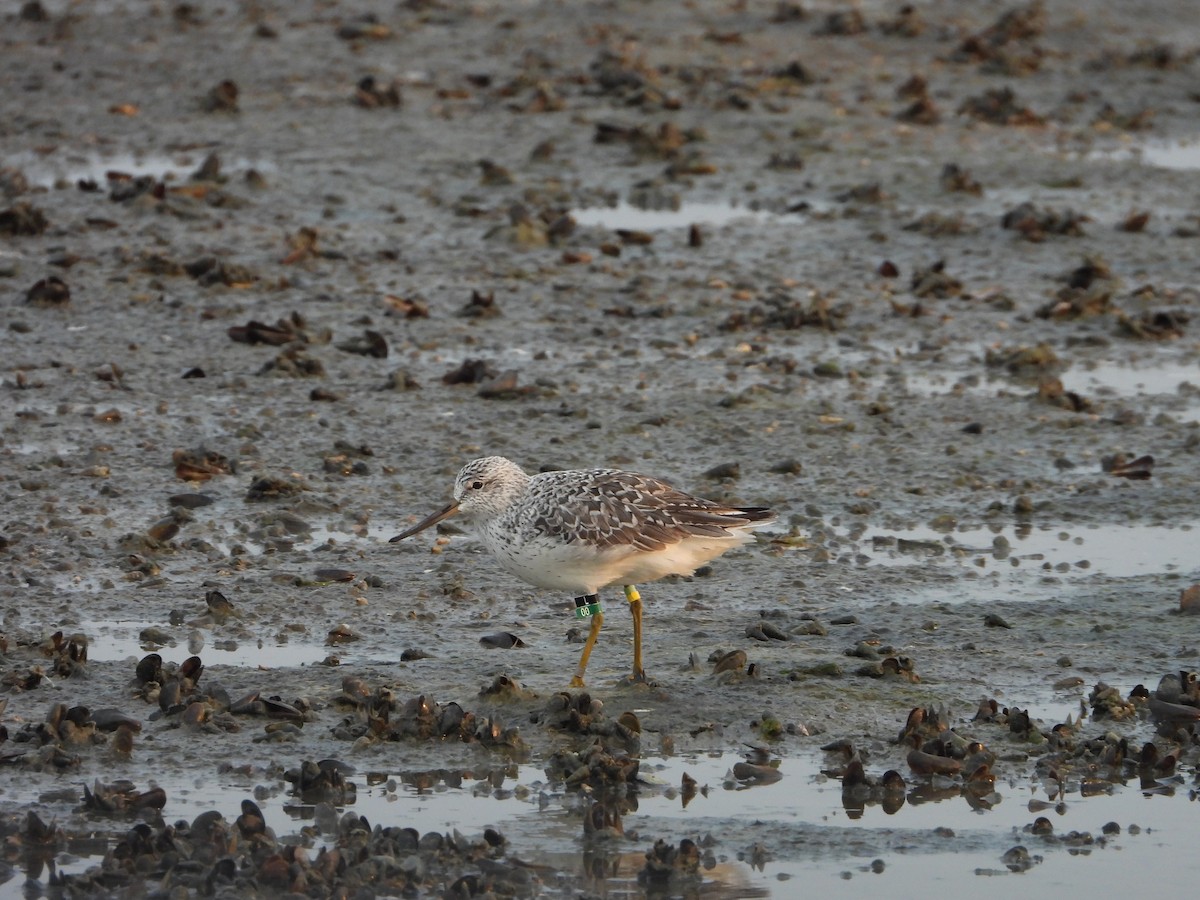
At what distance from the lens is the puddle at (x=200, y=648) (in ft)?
28.4

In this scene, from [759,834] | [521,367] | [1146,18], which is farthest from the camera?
[1146,18]

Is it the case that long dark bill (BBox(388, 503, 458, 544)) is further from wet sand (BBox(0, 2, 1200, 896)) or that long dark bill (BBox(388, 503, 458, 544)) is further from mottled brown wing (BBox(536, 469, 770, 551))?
mottled brown wing (BBox(536, 469, 770, 551))

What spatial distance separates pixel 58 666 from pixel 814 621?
11.2 feet

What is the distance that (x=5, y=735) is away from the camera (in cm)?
762

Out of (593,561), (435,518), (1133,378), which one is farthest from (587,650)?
(1133,378)

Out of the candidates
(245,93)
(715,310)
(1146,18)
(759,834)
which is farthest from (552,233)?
(1146,18)

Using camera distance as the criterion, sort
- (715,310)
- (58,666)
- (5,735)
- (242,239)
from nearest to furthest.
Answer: (5,735), (58,666), (715,310), (242,239)

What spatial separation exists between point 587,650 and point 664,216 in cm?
890

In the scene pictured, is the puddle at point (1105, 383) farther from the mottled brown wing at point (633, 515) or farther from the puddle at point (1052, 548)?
the mottled brown wing at point (633, 515)

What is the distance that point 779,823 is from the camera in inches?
284

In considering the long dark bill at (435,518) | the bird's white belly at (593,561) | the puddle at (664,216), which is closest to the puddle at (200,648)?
the long dark bill at (435,518)

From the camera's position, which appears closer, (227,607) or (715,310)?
(227,607)

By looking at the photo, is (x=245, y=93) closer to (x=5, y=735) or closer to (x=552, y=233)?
(x=552, y=233)

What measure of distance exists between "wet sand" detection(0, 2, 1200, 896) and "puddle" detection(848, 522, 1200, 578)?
0.03 meters
